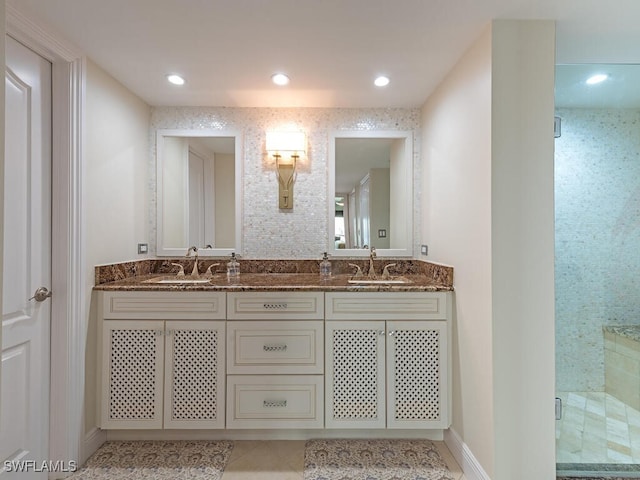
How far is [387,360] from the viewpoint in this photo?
1892 mm

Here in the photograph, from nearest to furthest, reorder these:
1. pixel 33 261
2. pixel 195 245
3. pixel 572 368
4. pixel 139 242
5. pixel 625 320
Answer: pixel 33 261
pixel 572 368
pixel 625 320
pixel 139 242
pixel 195 245

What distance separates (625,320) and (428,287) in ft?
4.17

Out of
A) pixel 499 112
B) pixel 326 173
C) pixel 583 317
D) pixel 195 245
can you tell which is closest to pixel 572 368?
pixel 583 317

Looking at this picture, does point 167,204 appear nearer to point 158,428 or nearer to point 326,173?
point 326,173

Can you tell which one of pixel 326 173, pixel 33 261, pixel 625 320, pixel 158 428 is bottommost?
pixel 158 428

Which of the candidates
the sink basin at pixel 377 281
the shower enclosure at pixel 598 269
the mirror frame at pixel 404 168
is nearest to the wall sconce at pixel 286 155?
the mirror frame at pixel 404 168

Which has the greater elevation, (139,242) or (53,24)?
(53,24)

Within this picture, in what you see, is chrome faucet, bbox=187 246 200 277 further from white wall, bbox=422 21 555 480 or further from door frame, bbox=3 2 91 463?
white wall, bbox=422 21 555 480

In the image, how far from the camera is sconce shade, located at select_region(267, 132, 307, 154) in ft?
8.01

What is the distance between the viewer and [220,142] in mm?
2512

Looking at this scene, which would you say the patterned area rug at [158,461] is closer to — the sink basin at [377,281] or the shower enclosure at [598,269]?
the sink basin at [377,281]

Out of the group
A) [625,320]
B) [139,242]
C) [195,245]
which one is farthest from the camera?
[195,245]

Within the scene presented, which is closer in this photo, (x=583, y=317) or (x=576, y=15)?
(x=576, y=15)

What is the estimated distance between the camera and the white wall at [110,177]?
1.84 metres
